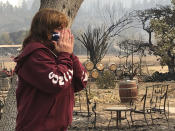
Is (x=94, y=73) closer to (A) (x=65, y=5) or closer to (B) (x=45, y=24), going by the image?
(A) (x=65, y=5)

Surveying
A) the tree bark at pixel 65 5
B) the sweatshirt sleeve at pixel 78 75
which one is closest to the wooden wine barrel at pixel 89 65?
the tree bark at pixel 65 5

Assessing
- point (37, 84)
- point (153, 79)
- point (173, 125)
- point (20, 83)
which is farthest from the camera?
point (153, 79)

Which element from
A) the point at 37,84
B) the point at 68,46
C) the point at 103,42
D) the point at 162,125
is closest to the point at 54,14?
the point at 68,46

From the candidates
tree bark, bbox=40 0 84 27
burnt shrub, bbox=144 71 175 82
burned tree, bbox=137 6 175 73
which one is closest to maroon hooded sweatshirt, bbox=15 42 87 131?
tree bark, bbox=40 0 84 27

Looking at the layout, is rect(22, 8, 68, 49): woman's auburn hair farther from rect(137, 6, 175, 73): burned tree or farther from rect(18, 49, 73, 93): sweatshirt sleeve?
rect(137, 6, 175, 73): burned tree

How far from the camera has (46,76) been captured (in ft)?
5.67

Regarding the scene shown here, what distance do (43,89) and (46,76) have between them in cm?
7

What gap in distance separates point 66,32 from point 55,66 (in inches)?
8.5

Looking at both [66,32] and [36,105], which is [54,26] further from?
[36,105]

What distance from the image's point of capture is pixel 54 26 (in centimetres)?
182

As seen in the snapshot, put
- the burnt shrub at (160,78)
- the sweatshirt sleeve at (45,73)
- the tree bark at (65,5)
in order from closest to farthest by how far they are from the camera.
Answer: the sweatshirt sleeve at (45,73), the tree bark at (65,5), the burnt shrub at (160,78)

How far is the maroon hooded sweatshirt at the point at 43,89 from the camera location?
1737 millimetres

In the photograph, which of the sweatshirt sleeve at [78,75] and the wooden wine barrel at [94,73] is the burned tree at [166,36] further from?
the sweatshirt sleeve at [78,75]

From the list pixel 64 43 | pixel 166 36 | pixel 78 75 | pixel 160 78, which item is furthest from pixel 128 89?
pixel 160 78
